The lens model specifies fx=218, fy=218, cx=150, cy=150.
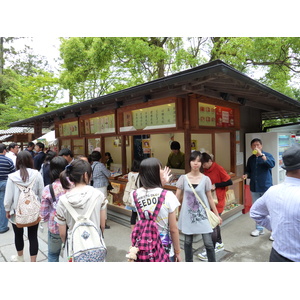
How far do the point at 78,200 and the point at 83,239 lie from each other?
387 mm

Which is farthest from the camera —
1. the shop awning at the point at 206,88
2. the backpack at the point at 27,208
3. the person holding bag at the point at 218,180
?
the person holding bag at the point at 218,180

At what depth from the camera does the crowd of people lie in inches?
74.7

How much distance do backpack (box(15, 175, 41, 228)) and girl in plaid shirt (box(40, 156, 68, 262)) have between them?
515mm

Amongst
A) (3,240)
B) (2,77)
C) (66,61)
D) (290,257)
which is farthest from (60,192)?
(2,77)

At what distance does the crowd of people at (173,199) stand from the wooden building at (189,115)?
101 cm

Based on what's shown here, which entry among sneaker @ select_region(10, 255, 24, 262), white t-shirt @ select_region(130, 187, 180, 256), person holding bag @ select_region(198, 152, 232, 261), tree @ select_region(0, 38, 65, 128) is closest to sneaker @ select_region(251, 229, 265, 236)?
person holding bag @ select_region(198, 152, 232, 261)

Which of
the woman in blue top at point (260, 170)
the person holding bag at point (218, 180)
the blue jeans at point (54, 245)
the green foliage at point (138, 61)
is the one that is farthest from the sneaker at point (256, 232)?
the green foliage at point (138, 61)

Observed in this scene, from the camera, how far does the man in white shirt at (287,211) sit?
1827 millimetres

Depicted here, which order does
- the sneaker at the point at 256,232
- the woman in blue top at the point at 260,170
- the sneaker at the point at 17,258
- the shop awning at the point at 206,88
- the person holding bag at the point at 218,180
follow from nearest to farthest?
the shop awning at the point at 206,88
the sneaker at the point at 17,258
the person holding bag at the point at 218,180
the woman in blue top at the point at 260,170
the sneaker at the point at 256,232

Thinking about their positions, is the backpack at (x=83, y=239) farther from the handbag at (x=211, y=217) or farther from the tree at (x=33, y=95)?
the tree at (x=33, y=95)

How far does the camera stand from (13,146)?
21.2 feet

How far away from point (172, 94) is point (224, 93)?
128 cm

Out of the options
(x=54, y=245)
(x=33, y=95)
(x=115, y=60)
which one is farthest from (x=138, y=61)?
(x=54, y=245)
